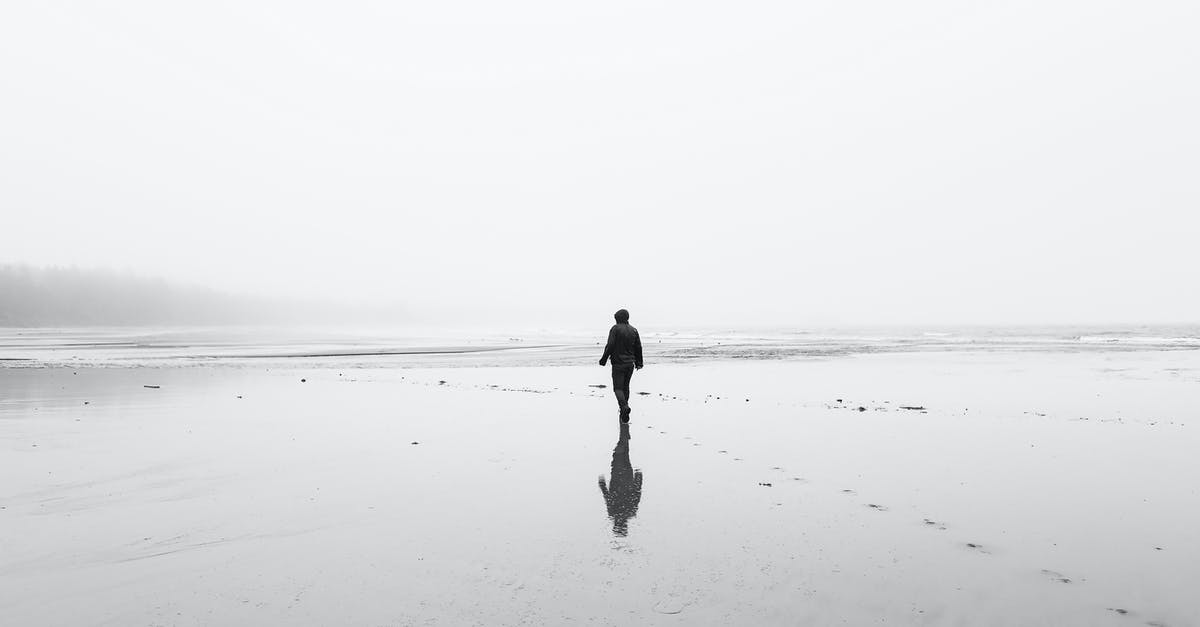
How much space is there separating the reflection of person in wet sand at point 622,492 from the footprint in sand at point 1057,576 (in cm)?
367

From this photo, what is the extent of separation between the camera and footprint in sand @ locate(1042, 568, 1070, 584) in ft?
18.0

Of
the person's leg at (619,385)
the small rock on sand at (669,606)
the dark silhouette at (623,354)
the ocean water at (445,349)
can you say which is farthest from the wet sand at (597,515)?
the ocean water at (445,349)

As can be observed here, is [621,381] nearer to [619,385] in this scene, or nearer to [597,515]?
[619,385]

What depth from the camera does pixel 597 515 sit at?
7508mm

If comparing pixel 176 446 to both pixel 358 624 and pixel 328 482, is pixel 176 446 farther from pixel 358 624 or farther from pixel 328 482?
pixel 358 624

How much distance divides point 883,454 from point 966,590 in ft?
19.0

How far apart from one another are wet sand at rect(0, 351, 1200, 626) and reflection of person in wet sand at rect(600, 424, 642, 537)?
0.06 meters

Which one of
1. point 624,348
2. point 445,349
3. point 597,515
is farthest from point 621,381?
point 445,349

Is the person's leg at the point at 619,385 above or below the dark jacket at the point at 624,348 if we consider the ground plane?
below

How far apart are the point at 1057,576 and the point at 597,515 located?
426 cm

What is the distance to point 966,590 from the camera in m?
5.31

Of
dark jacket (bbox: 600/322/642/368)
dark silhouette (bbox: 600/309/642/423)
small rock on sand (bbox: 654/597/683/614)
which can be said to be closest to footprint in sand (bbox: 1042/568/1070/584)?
small rock on sand (bbox: 654/597/683/614)

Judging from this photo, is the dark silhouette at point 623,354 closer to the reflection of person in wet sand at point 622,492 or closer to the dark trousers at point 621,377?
the dark trousers at point 621,377

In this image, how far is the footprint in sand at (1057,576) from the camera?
18.0 feet
